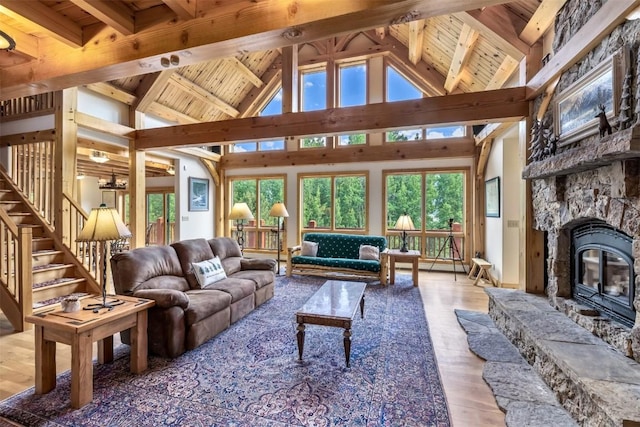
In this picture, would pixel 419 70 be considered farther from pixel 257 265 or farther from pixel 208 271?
pixel 208 271

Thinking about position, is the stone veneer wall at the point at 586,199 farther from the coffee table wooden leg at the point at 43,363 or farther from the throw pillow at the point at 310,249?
the coffee table wooden leg at the point at 43,363

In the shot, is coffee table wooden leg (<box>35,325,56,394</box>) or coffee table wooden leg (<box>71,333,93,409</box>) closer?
coffee table wooden leg (<box>71,333,93,409</box>)

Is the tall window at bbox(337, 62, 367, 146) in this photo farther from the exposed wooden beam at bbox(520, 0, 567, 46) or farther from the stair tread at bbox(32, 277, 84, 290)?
the stair tread at bbox(32, 277, 84, 290)

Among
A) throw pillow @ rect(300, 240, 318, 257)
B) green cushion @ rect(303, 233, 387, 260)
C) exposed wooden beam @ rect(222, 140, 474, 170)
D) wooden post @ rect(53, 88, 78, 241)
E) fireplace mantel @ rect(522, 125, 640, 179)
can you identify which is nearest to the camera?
fireplace mantel @ rect(522, 125, 640, 179)

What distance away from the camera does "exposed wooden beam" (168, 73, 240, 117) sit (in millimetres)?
5898

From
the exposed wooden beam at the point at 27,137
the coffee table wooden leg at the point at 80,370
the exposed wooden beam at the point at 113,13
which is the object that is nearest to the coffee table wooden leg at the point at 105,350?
the coffee table wooden leg at the point at 80,370

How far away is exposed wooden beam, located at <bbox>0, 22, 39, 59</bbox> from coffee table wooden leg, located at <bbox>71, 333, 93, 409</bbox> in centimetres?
270

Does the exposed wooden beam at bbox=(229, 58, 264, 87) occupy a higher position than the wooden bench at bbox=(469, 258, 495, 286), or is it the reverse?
the exposed wooden beam at bbox=(229, 58, 264, 87)

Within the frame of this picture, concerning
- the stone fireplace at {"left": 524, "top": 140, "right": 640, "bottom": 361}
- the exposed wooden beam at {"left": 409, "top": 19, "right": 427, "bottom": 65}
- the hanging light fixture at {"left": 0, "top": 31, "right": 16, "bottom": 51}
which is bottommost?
the stone fireplace at {"left": 524, "top": 140, "right": 640, "bottom": 361}

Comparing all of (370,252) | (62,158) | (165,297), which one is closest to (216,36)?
(165,297)

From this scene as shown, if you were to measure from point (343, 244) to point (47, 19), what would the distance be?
497 centimetres

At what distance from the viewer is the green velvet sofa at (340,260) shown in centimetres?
529

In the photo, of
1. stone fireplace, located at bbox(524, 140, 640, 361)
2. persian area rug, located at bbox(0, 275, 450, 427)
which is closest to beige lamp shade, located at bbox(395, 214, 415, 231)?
stone fireplace, located at bbox(524, 140, 640, 361)

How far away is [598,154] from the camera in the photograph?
1.97m
